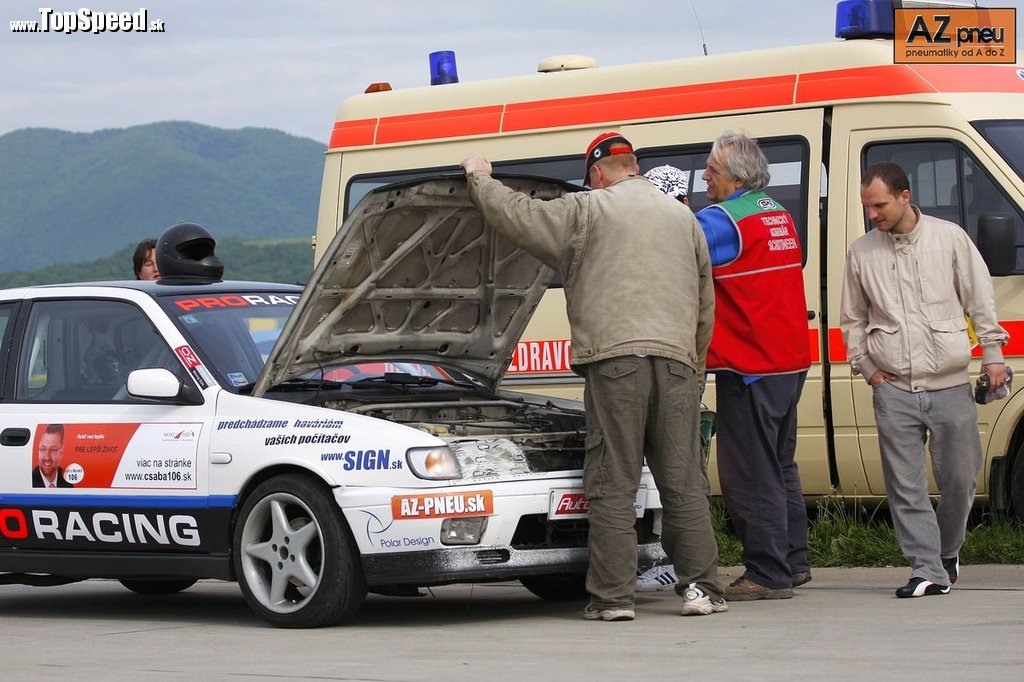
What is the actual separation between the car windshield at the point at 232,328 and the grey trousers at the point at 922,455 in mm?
2718

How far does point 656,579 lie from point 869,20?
3937mm

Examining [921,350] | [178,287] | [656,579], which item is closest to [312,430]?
[178,287]

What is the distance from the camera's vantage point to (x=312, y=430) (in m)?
7.45

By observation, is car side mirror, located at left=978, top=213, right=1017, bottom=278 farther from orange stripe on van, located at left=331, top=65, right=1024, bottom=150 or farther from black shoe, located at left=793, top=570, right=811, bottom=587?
black shoe, located at left=793, top=570, right=811, bottom=587

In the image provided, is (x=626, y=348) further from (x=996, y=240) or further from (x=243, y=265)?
(x=243, y=265)

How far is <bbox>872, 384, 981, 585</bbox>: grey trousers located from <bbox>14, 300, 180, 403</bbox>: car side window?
315cm

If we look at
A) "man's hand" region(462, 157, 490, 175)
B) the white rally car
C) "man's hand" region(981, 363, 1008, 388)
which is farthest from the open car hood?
"man's hand" region(981, 363, 1008, 388)

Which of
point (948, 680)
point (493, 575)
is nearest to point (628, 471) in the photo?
point (493, 575)

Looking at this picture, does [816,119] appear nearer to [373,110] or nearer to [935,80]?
[935,80]

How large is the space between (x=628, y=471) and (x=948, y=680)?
2.06 m

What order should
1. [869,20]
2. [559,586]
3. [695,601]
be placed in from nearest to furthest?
[695,601] → [559,586] → [869,20]

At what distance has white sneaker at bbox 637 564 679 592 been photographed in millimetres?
8328

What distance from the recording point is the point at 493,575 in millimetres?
7328

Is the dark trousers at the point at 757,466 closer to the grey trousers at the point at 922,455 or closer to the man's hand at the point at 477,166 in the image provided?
the grey trousers at the point at 922,455
